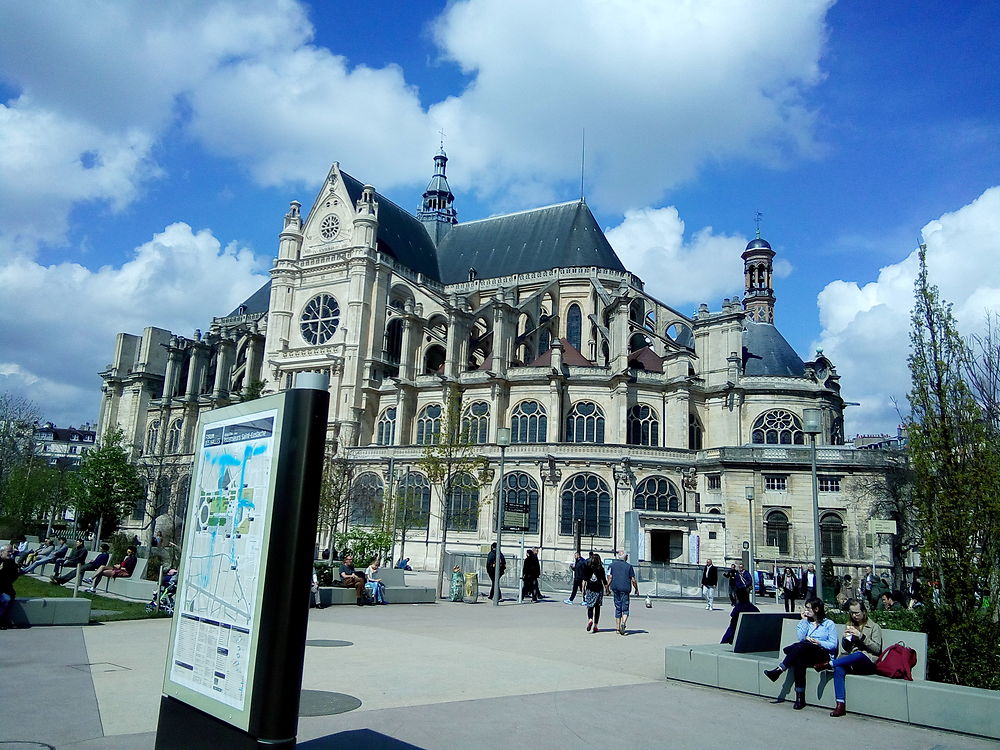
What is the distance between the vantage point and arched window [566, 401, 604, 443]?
4266 centimetres

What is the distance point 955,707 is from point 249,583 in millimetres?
7266

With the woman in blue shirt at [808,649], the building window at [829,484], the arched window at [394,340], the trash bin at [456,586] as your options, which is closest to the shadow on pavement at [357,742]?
the woman in blue shirt at [808,649]

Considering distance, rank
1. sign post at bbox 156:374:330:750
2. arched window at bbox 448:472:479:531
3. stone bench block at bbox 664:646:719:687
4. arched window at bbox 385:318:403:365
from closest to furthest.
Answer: sign post at bbox 156:374:330:750
stone bench block at bbox 664:646:719:687
arched window at bbox 448:472:479:531
arched window at bbox 385:318:403:365

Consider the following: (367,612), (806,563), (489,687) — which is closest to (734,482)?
(806,563)

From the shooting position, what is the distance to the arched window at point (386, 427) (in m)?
48.5

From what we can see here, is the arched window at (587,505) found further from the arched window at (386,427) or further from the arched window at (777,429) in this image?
the arched window at (386,427)

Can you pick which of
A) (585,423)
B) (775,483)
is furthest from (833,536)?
(585,423)

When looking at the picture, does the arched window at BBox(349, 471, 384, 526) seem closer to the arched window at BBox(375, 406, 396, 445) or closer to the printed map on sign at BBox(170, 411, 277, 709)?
the arched window at BBox(375, 406, 396, 445)

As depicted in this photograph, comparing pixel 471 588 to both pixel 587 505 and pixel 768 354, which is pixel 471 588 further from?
pixel 768 354

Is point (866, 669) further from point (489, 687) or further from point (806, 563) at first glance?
point (806, 563)

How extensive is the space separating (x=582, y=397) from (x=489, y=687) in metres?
34.4

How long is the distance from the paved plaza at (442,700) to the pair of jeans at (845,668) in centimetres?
32

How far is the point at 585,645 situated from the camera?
13.9 m

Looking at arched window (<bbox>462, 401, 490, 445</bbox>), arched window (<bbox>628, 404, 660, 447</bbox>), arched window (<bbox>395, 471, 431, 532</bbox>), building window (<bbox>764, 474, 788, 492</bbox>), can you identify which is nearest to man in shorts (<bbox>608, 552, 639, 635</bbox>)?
arched window (<bbox>395, 471, 431, 532</bbox>)
